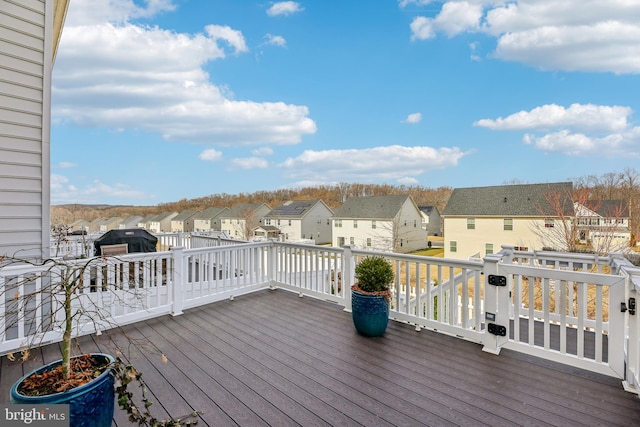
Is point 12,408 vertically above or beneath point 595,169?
beneath

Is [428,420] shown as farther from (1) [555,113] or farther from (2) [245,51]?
(1) [555,113]

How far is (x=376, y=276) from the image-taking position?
352 cm

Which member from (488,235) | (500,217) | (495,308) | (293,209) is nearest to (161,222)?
(293,209)

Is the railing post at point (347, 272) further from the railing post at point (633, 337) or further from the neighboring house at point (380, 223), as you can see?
the neighboring house at point (380, 223)

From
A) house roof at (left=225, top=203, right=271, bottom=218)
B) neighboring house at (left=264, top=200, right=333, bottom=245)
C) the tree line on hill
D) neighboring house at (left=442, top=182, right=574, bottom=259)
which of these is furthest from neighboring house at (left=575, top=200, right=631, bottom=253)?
house roof at (left=225, top=203, right=271, bottom=218)

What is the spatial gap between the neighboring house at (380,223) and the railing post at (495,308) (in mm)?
21103

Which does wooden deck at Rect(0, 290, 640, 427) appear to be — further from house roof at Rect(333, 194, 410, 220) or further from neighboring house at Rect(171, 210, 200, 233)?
neighboring house at Rect(171, 210, 200, 233)

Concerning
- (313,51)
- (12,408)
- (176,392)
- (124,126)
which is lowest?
(176,392)

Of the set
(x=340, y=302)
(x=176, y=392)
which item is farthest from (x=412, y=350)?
(x=176, y=392)

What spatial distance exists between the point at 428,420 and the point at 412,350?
42.0 inches

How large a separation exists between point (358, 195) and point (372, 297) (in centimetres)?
2918

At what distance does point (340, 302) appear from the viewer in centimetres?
450

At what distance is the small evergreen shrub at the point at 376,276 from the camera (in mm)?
3510

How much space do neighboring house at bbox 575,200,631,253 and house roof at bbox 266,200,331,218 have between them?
890 inches
